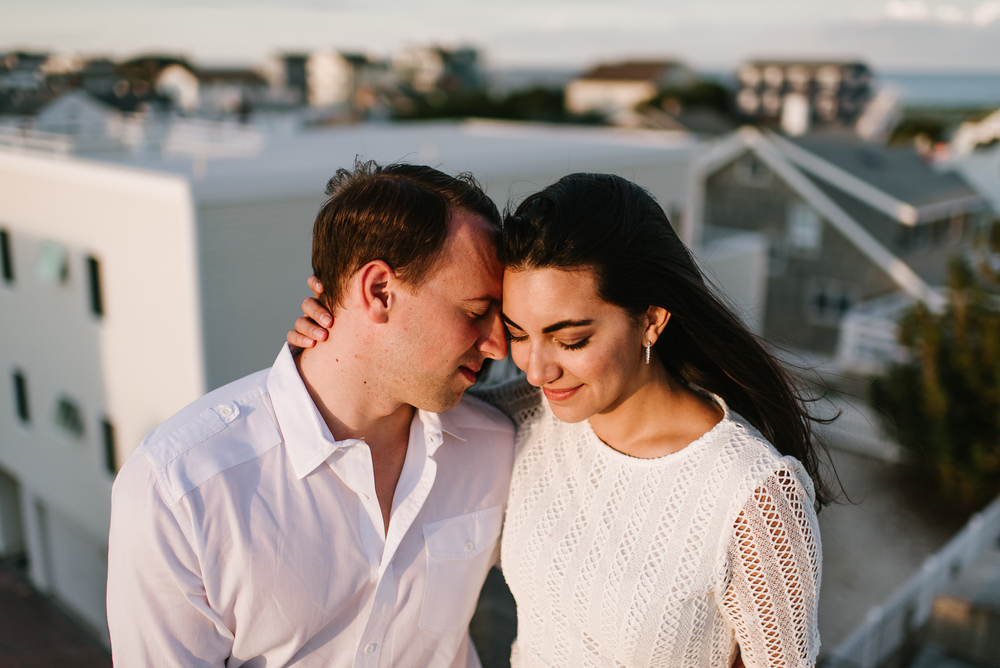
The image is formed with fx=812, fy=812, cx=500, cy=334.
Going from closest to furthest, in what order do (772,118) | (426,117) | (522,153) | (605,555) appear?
(605,555)
(522,153)
(426,117)
(772,118)

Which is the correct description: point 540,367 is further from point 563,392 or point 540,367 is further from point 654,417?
point 654,417

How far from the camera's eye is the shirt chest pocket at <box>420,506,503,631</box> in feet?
7.43

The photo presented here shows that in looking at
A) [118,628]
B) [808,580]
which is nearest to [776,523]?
[808,580]

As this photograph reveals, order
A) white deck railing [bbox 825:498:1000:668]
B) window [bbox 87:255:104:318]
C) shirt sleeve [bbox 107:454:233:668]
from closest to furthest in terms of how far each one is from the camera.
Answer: shirt sleeve [bbox 107:454:233:668] → white deck railing [bbox 825:498:1000:668] → window [bbox 87:255:104:318]

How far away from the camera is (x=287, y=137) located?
15.8 metres

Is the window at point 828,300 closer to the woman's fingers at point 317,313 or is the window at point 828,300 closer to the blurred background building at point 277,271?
the blurred background building at point 277,271

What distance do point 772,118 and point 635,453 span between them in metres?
59.6

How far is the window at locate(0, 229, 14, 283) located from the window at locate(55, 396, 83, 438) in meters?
1.90

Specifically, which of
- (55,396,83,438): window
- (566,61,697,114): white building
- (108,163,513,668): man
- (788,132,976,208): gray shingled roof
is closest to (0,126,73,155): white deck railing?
(55,396,83,438): window

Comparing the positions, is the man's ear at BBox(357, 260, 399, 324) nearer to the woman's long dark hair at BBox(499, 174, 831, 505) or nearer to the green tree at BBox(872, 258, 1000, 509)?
the woman's long dark hair at BBox(499, 174, 831, 505)

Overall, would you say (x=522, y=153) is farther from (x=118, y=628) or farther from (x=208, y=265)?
(x=118, y=628)

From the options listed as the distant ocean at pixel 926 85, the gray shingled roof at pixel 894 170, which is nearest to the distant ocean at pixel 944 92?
the distant ocean at pixel 926 85

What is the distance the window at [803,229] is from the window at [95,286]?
16.9 meters

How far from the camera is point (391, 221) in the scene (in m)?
2.08
